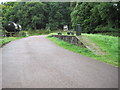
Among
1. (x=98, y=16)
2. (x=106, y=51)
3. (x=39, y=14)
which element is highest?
(x=39, y=14)

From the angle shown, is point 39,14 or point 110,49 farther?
point 39,14

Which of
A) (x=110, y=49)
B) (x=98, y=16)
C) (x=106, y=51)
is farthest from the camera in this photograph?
(x=98, y=16)

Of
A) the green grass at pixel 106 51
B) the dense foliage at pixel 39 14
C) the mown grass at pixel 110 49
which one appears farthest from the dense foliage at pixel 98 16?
the dense foliage at pixel 39 14

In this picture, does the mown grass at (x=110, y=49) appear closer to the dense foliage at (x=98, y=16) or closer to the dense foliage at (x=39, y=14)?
the dense foliage at (x=98, y=16)

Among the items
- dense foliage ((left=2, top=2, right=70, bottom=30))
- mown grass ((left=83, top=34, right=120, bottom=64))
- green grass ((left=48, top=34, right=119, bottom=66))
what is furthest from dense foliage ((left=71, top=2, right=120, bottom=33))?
dense foliage ((left=2, top=2, right=70, bottom=30))

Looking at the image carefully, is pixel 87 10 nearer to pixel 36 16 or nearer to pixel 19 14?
pixel 36 16

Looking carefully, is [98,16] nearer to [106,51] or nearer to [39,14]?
[106,51]

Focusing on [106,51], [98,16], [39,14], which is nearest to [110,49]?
[106,51]

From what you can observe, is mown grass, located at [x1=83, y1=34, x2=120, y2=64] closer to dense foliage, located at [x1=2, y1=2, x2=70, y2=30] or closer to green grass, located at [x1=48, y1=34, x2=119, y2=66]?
green grass, located at [x1=48, y1=34, x2=119, y2=66]

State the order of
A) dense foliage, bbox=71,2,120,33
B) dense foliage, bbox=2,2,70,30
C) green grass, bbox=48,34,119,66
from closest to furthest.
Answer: green grass, bbox=48,34,119,66
dense foliage, bbox=71,2,120,33
dense foliage, bbox=2,2,70,30

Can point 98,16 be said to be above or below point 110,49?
above

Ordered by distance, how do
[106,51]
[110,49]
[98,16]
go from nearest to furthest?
[106,51], [110,49], [98,16]

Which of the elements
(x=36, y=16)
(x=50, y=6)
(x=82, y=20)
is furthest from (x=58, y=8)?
(x=82, y=20)

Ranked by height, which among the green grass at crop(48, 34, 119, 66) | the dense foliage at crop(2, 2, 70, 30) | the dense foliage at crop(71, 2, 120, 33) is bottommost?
the green grass at crop(48, 34, 119, 66)
